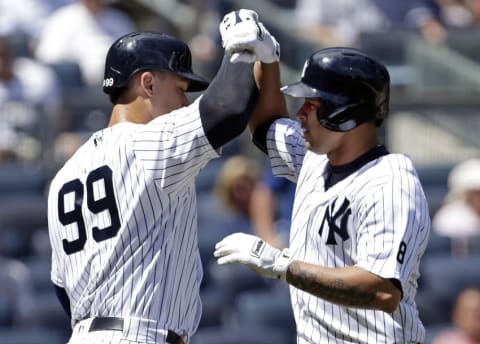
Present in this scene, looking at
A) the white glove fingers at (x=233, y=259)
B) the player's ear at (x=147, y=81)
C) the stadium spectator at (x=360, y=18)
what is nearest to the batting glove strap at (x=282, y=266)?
the white glove fingers at (x=233, y=259)

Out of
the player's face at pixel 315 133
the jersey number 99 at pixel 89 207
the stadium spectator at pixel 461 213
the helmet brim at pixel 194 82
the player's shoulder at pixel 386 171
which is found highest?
the helmet brim at pixel 194 82

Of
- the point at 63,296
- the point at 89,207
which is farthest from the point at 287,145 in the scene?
the point at 63,296

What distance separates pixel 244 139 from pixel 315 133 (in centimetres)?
538

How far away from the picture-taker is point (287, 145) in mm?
4855

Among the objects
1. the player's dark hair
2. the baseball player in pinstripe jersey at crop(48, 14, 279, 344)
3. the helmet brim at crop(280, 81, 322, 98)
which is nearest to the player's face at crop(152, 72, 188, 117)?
the baseball player in pinstripe jersey at crop(48, 14, 279, 344)

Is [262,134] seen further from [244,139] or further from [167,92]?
[244,139]

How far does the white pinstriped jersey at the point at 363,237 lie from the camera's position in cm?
424

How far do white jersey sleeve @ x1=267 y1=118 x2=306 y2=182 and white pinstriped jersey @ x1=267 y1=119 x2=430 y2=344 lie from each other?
193 mm

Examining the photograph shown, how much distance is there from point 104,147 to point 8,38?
496 cm

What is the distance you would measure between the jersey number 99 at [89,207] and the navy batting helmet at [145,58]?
13.0 inches

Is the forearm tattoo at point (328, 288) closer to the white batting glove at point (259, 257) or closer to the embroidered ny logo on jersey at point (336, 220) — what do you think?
the white batting glove at point (259, 257)

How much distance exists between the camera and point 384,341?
14.4ft

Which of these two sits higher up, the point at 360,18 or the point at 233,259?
the point at 360,18

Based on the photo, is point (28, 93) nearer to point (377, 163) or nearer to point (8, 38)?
point (8, 38)
